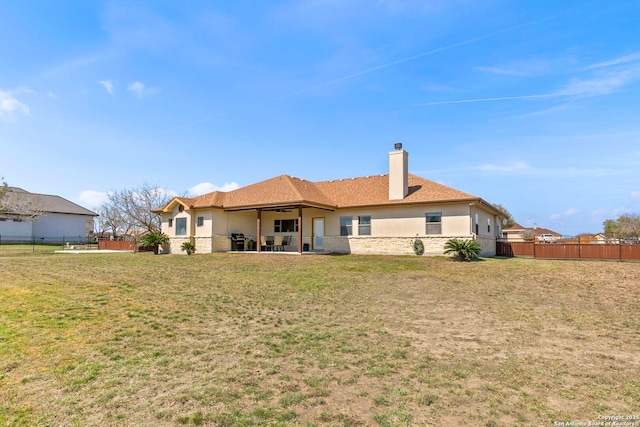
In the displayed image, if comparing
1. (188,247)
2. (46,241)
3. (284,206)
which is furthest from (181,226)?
(46,241)

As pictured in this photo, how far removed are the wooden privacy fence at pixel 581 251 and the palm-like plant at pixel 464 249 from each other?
18.6 ft

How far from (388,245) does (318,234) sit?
5441 mm

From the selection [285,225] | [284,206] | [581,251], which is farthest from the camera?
[285,225]

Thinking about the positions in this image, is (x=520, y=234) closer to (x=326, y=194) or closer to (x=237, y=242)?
(x=326, y=194)

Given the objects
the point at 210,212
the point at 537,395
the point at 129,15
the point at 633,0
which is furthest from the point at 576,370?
the point at 210,212

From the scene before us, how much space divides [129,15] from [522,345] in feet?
46.5

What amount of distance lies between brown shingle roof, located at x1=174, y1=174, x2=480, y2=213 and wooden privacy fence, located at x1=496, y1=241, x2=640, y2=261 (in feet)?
20.6

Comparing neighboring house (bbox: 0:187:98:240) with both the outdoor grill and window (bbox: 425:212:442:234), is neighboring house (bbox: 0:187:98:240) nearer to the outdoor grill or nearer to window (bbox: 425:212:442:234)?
the outdoor grill

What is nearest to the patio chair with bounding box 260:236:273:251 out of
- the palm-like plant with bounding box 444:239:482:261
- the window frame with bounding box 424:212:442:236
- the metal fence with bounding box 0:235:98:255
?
the window frame with bounding box 424:212:442:236

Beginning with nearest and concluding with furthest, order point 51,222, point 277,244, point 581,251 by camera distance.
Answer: point 581,251, point 277,244, point 51,222

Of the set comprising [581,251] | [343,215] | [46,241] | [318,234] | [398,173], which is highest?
[398,173]

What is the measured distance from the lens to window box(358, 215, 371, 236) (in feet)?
73.5

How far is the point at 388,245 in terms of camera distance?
21.5 meters

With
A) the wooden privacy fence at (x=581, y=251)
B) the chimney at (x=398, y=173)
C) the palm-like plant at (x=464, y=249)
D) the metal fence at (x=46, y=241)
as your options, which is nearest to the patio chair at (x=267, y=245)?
the chimney at (x=398, y=173)
